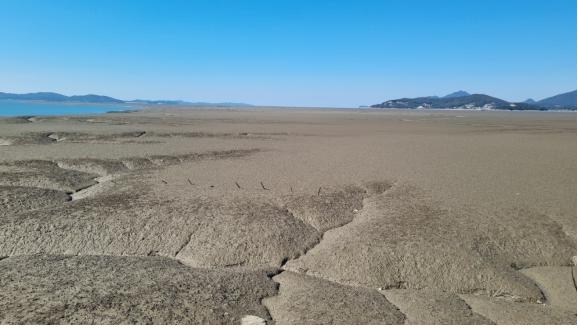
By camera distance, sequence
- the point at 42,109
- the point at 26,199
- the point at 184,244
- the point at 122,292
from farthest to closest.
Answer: the point at 42,109 → the point at 26,199 → the point at 184,244 → the point at 122,292

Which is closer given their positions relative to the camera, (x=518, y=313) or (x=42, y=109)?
(x=518, y=313)

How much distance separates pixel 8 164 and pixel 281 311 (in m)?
7.41

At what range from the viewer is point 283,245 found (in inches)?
175

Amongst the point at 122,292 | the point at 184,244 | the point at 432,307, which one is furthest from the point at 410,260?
the point at 122,292

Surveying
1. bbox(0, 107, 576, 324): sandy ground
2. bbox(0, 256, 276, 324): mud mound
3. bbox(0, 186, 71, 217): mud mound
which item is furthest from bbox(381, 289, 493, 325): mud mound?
bbox(0, 186, 71, 217): mud mound

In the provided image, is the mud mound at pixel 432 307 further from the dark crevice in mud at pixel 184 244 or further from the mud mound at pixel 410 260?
the dark crevice in mud at pixel 184 244

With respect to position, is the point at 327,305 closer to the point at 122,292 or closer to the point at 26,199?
the point at 122,292

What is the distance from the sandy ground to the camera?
10.2 ft

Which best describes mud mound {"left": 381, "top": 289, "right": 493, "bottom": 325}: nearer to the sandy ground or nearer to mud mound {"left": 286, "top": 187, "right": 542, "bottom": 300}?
the sandy ground

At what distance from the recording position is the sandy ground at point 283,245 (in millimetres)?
3121

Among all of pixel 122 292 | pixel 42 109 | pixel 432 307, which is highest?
pixel 122 292

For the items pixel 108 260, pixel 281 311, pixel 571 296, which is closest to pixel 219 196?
pixel 108 260

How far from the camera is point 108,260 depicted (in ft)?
12.9

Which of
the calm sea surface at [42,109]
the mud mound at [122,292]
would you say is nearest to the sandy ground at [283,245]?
the mud mound at [122,292]
